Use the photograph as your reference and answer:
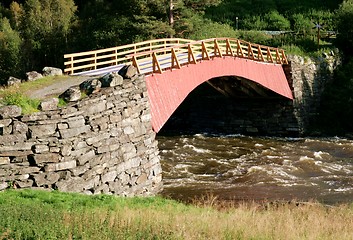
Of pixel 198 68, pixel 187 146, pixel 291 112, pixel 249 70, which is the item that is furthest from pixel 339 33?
pixel 198 68

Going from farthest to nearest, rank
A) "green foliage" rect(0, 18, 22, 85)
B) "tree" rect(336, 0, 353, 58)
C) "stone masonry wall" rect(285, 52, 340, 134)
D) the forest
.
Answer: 1. "green foliage" rect(0, 18, 22, 85)
2. "tree" rect(336, 0, 353, 58)
3. the forest
4. "stone masonry wall" rect(285, 52, 340, 134)

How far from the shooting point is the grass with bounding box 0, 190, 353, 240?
8.84 metres

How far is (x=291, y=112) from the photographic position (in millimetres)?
34219

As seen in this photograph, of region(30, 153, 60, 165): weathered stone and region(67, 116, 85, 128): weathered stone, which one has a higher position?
region(67, 116, 85, 128): weathered stone

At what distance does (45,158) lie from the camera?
42.5 feet

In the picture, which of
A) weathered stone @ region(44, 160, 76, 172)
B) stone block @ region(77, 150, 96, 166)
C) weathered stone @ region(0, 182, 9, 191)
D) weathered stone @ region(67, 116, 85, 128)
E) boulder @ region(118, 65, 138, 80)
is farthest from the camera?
boulder @ region(118, 65, 138, 80)

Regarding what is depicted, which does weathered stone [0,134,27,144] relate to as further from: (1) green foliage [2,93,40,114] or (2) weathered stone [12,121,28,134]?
(1) green foliage [2,93,40,114]

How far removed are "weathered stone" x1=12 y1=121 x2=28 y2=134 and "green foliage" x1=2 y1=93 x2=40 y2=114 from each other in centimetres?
40

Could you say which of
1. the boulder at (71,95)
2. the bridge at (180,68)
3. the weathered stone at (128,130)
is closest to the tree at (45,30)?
the bridge at (180,68)

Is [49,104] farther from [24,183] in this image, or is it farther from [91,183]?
[91,183]

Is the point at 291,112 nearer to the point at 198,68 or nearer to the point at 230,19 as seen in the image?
the point at 198,68

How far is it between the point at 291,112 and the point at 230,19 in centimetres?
2551

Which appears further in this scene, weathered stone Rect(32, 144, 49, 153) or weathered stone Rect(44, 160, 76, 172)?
weathered stone Rect(44, 160, 76, 172)

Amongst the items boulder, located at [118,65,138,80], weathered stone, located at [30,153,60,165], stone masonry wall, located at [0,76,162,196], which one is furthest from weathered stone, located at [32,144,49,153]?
boulder, located at [118,65,138,80]
